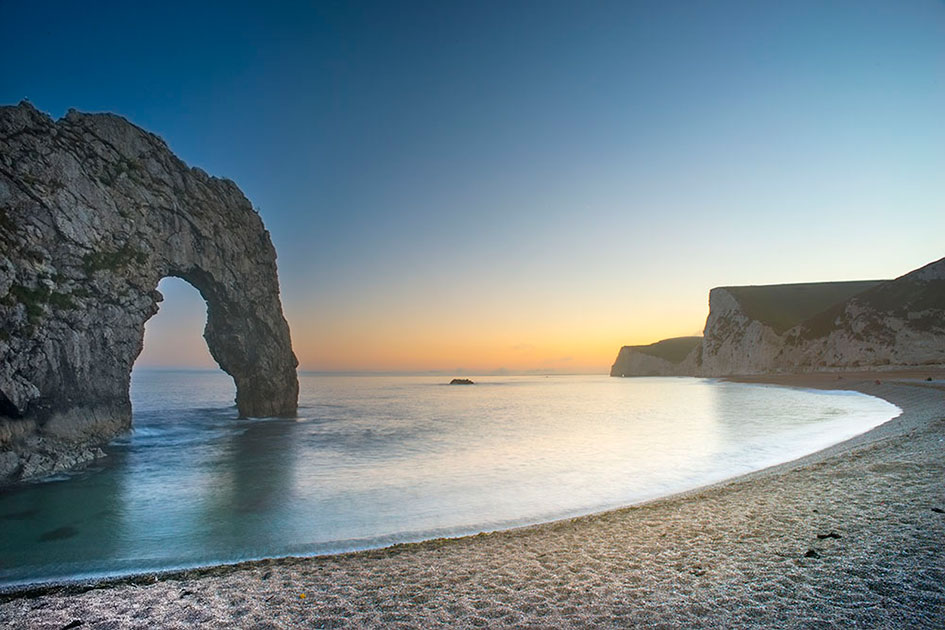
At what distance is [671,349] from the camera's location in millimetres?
177125

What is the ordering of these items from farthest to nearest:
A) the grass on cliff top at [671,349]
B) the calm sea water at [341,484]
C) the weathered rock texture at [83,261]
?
the grass on cliff top at [671,349]
the weathered rock texture at [83,261]
the calm sea water at [341,484]

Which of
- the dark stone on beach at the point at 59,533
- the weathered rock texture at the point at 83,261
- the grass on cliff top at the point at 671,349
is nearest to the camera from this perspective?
the dark stone on beach at the point at 59,533

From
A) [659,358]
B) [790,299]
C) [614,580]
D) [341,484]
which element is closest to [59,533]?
[341,484]

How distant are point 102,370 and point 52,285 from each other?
4.64 m

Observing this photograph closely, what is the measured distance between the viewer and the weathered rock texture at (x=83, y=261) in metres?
16.3

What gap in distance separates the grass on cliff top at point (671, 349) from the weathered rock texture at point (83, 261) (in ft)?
553

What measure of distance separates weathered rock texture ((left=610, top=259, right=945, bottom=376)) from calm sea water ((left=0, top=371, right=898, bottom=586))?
59.3m

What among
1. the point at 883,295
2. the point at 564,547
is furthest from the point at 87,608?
the point at 883,295

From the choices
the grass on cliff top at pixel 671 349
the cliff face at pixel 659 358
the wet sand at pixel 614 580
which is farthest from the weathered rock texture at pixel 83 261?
the grass on cliff top at pixel 671 349

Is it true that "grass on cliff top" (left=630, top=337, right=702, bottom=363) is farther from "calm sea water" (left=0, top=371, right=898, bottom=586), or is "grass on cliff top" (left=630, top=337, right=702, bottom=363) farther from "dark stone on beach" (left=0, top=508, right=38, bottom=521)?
"dark stone on beach" (left=0, top=508, right=38, bottom=521)

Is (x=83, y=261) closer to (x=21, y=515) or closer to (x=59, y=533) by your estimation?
(x=21, y=515)

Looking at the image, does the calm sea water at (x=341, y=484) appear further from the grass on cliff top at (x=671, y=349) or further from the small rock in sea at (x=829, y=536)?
the grass on cliff top at (x=671, y=349)

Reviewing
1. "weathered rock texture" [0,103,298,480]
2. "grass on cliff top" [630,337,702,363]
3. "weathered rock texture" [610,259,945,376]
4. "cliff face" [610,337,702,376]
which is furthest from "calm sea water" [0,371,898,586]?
"grass on cliff top" [630,337,702,363]

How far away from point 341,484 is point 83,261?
50.6ft
